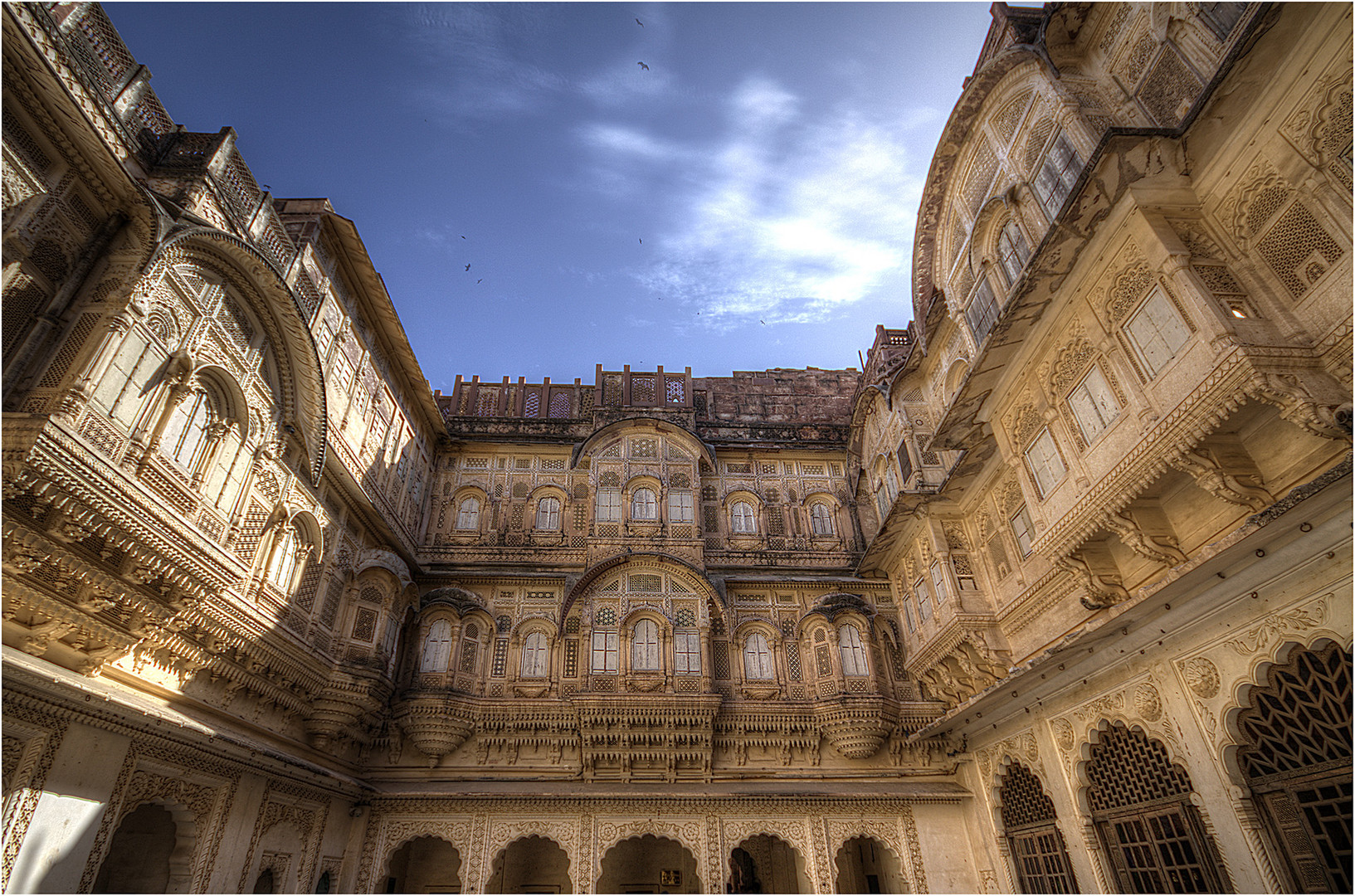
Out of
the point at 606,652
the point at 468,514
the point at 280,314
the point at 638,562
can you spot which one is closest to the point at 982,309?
the point at 638,562

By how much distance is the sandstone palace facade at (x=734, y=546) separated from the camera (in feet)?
21.0

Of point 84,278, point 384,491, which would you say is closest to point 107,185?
point 84,278

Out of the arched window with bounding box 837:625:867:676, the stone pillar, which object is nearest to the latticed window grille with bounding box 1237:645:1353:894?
the arched window with bounding box 837:625:867:676

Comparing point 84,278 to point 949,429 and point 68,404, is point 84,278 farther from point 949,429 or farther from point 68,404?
point 949,429

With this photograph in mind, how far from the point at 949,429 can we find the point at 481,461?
11618 mm

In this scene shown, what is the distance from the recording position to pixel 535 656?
1448cm

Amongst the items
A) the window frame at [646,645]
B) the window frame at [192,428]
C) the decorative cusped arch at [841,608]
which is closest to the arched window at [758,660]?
the decorative cusped arch at [841,608]

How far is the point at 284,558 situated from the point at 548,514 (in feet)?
22.4

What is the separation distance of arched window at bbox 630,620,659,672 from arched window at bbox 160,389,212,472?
8.64 meters

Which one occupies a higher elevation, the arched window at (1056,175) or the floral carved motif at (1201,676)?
the arched window at (1056,175)

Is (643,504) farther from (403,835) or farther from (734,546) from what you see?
(403,835)

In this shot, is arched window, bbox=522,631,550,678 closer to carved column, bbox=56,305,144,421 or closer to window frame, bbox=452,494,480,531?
window frame, bbox=452,494,480,531

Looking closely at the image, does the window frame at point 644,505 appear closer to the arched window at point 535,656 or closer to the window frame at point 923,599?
the arched window at point 535,656

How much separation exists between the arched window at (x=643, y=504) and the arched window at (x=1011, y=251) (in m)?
9.27
